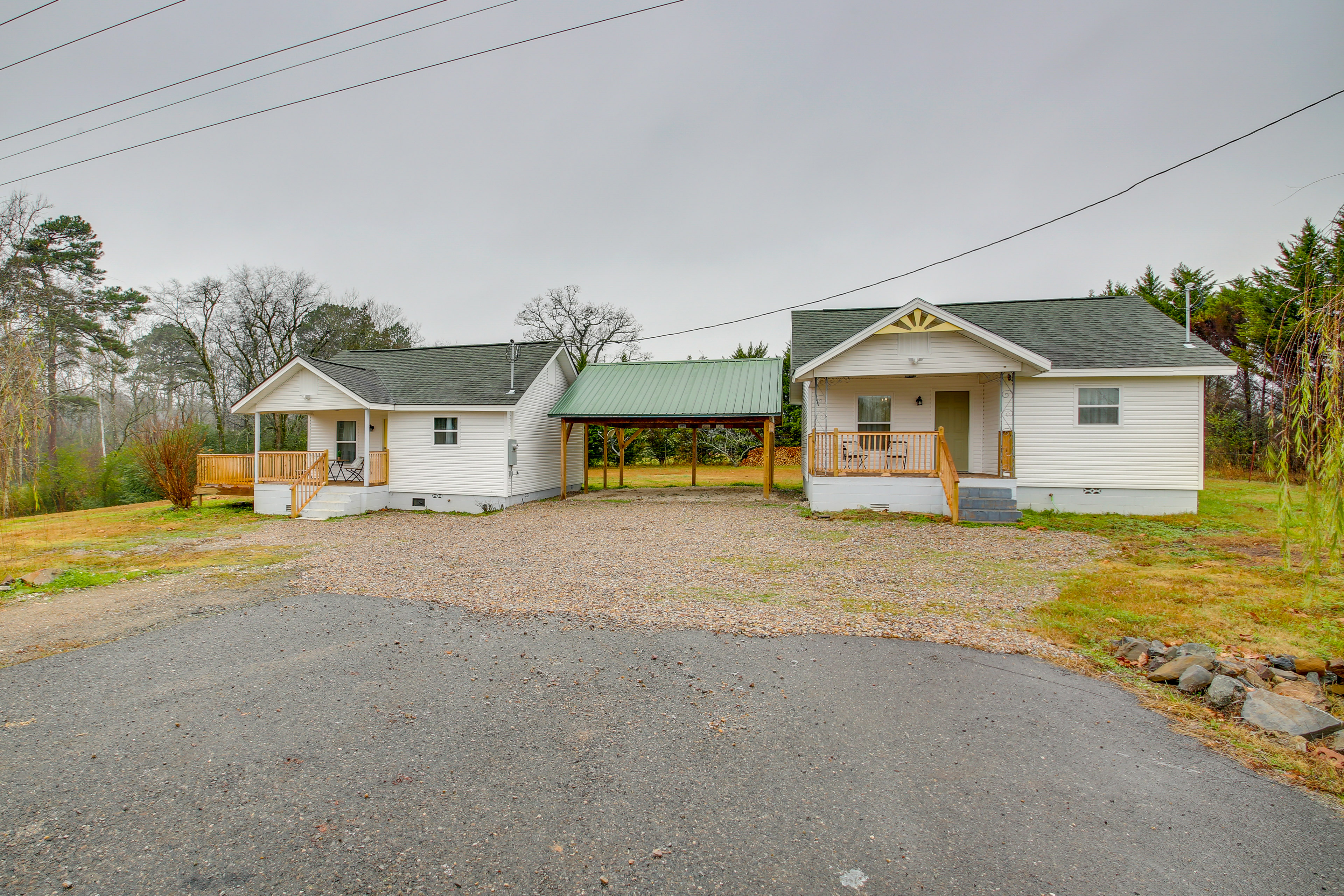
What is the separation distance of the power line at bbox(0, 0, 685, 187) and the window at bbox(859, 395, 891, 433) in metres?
9.88

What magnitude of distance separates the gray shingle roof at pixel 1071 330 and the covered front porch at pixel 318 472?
12488 mm

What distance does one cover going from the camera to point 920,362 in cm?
1306

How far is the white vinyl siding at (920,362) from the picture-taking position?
1275 cm

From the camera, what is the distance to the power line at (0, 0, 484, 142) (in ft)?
28.0

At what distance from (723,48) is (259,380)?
93.2 ft

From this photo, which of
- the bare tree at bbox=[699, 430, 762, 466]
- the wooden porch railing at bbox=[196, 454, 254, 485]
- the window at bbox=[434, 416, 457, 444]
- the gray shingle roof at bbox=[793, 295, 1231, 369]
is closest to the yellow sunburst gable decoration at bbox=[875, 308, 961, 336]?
the gray shingle roof at bbox=[793, 295, 1231, 369]

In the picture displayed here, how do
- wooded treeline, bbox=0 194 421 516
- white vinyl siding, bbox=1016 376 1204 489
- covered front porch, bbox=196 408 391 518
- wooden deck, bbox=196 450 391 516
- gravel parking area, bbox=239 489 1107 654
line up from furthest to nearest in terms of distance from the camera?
wooded treeline, bbox=0 194 421 516
wooden deck, bbox=196 450 391 516
covered front porch, bbox=196 408 391 518
white vinyl siding, bbox=1016 376 1204 489
gravel parking area, bbox=239 489 1107 654

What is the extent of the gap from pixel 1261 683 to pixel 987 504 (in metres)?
8.29

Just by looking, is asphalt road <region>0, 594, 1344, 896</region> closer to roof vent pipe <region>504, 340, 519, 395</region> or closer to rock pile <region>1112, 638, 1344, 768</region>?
rock pile <region>1112, 638, 1344, 768</region>

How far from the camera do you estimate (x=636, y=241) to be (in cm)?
2506

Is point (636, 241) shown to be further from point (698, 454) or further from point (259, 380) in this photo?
point (259, 380)

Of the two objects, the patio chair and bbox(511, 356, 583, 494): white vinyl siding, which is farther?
bbox(511, 356, 583, 494): white vinyl siding

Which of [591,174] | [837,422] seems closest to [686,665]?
[837,422]

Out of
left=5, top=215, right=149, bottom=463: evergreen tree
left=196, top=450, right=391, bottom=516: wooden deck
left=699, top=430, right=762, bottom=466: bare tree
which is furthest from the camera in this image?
left=699, top=430, right=762, bottom=466: bare tree
